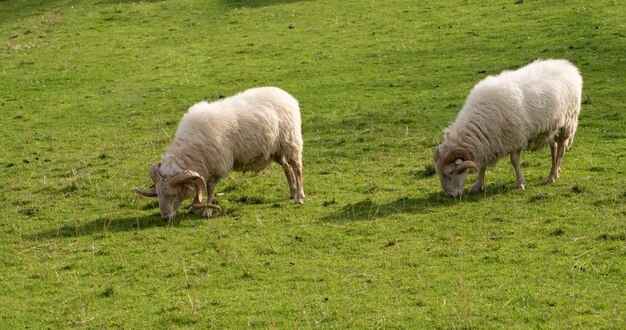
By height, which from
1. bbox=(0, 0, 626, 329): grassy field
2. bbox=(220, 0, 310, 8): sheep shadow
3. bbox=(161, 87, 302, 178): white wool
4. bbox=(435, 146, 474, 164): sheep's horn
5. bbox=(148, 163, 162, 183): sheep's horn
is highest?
bbox=(161, 87, 302, 178): white wool

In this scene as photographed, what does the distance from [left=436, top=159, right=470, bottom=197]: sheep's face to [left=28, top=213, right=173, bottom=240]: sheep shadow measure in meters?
4.06

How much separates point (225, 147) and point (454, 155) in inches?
137

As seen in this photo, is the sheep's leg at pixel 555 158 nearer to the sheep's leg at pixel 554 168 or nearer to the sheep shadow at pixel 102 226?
the sheep's leg at pixel 554 168

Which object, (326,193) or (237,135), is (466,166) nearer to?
(326,193)

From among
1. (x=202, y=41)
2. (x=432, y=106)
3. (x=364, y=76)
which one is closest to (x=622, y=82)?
(x=432, y=106)

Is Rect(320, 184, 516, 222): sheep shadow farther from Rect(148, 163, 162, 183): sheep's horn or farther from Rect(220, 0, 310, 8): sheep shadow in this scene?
Rect(220, 0, 310, 8): sheep shadow

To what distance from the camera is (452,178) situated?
1399 centimetres

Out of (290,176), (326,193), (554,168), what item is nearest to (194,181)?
(290,176)

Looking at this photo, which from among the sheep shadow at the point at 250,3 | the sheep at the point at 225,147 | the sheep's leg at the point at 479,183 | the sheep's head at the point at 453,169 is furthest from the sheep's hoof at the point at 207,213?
the sheep shadow at the point at 250,3

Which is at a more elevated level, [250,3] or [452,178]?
→ [452,178]

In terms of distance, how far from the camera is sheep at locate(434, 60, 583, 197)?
14008mm

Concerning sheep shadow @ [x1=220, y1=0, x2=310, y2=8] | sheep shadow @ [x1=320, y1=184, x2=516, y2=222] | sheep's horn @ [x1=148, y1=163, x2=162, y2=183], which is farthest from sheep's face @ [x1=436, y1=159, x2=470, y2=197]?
sheep shadow @ [x1=220, y1=0, x2=310, y2=8]

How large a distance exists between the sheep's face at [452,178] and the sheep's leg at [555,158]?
153cm

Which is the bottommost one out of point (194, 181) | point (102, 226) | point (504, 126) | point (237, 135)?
point (102, 226)
